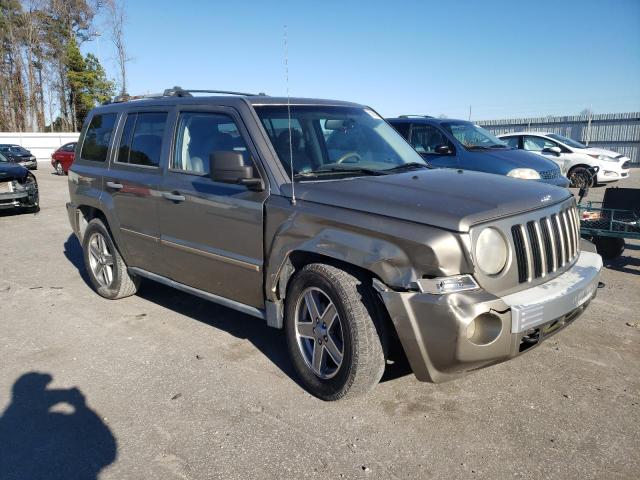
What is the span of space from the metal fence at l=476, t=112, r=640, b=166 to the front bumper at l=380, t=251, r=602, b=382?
998 inches

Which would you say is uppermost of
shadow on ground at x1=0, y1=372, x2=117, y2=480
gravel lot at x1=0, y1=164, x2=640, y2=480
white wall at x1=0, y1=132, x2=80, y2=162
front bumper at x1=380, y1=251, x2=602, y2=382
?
white wall at x1=0, y1=132, x2=80, y2=162

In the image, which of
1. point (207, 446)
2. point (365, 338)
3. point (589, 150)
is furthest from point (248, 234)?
point (589, 150)

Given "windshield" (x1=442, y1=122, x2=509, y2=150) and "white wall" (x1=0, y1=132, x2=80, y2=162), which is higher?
"white wall" (x1=0, y1=132, x2=80, y2=162)

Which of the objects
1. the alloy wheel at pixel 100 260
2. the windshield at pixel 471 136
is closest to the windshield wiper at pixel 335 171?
the alloy wheel at pixel 100 260

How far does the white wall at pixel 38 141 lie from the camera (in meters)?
39.5

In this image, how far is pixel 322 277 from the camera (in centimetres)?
329

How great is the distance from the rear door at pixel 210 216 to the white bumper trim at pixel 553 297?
1.72 m

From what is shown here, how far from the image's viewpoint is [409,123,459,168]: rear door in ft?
28.2

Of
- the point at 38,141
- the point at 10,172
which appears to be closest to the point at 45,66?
the point at 38,141

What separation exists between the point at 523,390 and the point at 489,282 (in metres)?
1.09

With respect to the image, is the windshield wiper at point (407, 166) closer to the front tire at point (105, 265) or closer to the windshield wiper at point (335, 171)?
the windshield wiper at point (335, 171)

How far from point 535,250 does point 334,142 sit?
179 centimetres

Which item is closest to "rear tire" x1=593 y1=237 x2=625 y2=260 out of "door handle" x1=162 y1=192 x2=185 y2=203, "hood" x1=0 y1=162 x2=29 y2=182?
"door handle" x1=162 y1=192 x2=185 y2=203

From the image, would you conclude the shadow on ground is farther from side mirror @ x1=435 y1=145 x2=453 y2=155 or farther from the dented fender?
side mirror @ x1=435 y1=145 x2=453 y2=155
